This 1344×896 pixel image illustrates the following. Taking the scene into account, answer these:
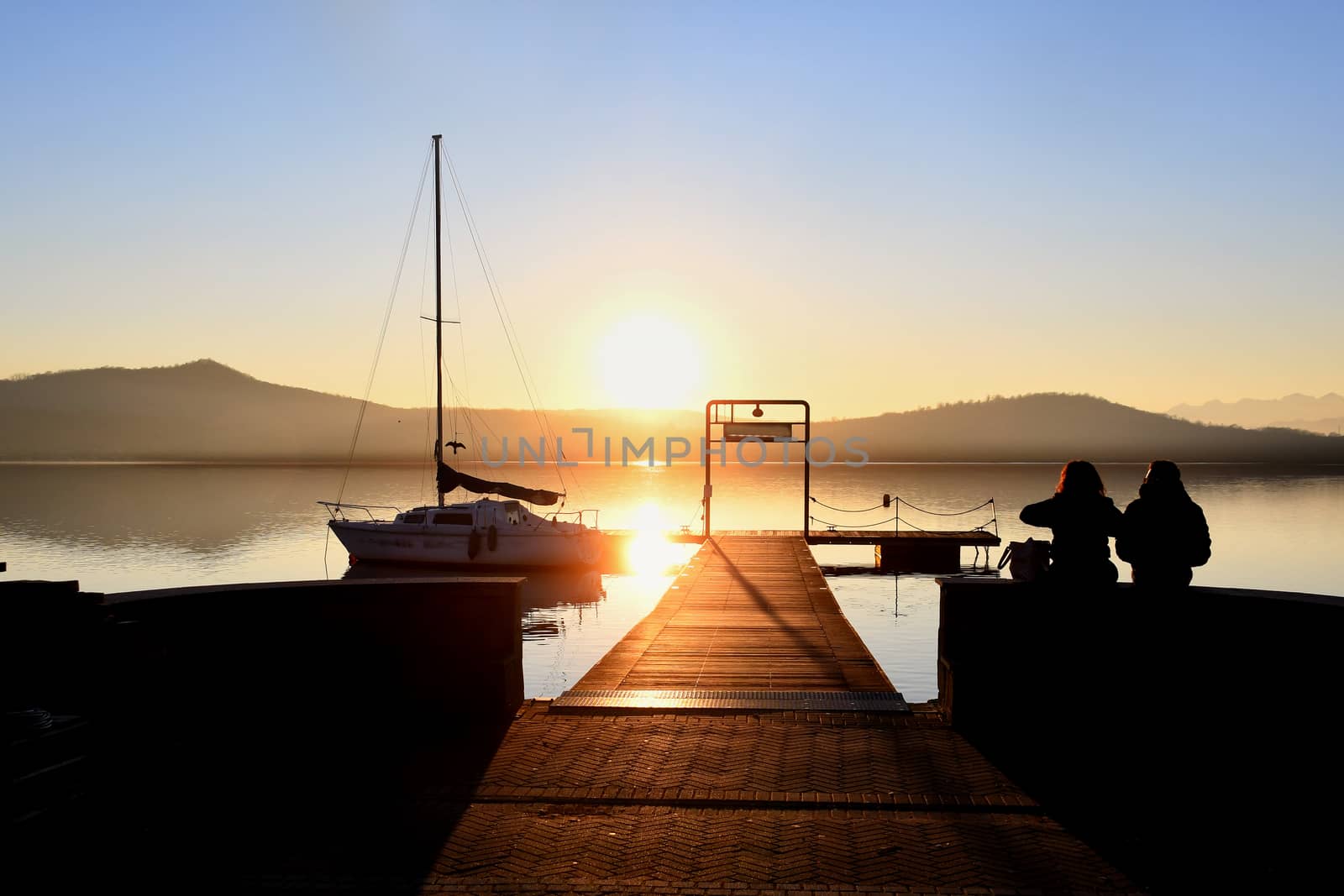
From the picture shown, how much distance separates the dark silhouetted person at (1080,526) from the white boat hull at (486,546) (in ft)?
100

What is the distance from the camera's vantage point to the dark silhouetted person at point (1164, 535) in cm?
741

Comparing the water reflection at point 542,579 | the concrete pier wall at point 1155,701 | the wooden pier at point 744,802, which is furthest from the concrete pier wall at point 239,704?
the water reflection at point 542,579

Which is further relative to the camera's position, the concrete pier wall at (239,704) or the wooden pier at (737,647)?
the wooden pier at (737,647)

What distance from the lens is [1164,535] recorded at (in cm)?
746

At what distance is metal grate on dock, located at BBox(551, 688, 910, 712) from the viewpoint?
895 centimetres

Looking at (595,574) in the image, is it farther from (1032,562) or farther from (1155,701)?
(1155,701)

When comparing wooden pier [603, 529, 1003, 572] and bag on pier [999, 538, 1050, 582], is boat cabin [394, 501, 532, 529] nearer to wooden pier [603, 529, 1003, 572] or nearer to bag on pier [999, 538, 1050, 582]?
wooden pier [603, 529, 1003, 572]

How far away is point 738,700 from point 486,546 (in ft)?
94.6

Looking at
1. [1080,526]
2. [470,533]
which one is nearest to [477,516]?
[470,533]

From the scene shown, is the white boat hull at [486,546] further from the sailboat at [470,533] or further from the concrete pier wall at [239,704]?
the concrete pier wall at [239,704]

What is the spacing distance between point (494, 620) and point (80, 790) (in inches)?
147

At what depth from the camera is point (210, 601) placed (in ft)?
→ 25.7

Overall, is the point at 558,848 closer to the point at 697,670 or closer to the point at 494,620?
the point at 494,620

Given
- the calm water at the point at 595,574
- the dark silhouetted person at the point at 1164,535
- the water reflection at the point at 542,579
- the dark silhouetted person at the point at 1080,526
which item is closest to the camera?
the dark silhouetted person at the point at 1164,535
